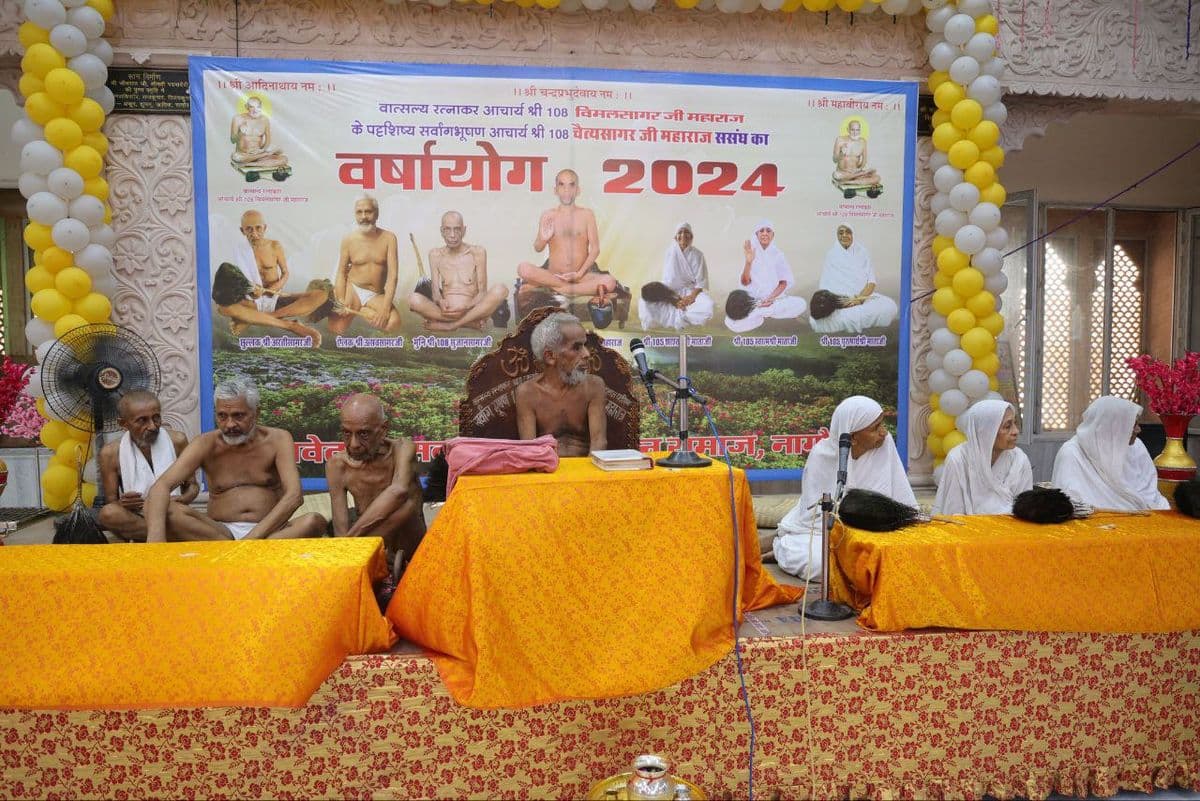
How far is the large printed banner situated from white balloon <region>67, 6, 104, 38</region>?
22.6 inches

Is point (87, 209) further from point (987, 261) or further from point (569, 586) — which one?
point (987, 261)

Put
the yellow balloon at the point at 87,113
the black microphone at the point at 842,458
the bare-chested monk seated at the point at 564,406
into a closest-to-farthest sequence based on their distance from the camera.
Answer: the black microphone at the point at 842,458 → the bare-chested monk seated at the point at 564,406 → the yellow balloon at the point at 87,113

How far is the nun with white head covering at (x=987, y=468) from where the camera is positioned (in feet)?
12.8

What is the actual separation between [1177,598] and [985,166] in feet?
11.7

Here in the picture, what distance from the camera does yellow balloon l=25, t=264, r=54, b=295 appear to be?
4.89 metres

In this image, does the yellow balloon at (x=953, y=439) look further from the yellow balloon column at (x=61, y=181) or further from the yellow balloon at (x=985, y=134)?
the yellow balloon column at (x=61, y=181)

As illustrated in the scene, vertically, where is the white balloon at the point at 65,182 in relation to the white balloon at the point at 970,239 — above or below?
above

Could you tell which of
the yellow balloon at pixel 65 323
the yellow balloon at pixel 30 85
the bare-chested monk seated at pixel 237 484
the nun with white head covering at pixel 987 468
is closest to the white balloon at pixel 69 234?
the yellow balloon at pixel 65 323

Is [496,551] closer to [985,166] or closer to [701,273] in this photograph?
[701,273]

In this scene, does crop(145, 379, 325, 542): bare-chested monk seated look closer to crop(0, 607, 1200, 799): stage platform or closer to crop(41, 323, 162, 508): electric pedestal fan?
crop(41, 323, 162, 508): electric pedestal fan

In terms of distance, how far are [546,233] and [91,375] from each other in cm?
292

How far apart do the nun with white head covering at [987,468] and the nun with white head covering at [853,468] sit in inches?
12.0

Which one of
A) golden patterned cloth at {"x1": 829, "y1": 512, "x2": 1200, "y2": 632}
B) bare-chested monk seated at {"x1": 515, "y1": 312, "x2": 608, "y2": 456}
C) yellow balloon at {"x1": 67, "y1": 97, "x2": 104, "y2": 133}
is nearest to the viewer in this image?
golden patterned cloth at {"x1": 829, "y1": 512, "x2": 1200, "y2": 632}

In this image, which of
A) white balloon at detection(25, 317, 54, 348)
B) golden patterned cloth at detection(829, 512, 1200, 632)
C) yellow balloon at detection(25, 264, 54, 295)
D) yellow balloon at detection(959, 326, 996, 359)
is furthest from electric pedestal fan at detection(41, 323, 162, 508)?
yellow balloon at detection(959, 326, 996, 359)
